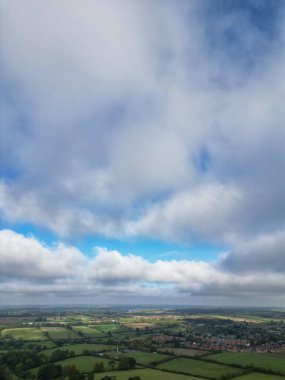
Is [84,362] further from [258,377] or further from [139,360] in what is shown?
[258,377]

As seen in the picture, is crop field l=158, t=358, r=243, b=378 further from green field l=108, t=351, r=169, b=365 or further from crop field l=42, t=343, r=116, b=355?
crop field l=42, t=343, r=116, b=355

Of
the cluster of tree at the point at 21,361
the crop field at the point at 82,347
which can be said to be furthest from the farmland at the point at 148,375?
the crop field at the point at 82,347

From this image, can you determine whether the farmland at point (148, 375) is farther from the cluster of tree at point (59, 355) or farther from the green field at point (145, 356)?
the cluster of tree at point (59, 355)

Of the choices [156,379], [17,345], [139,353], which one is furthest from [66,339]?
[156,379]

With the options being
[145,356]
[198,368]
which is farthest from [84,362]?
[198,368]

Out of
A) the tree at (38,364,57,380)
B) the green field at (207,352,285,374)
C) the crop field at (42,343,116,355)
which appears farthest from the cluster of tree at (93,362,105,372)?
the green field at (207,352,285,374)

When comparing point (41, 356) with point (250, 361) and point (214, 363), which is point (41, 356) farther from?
point (250, 361)
